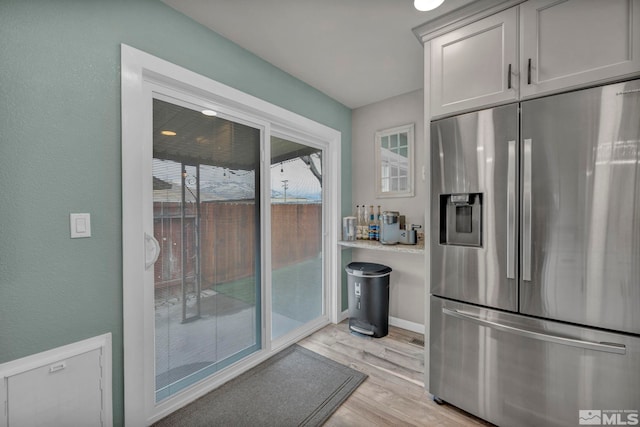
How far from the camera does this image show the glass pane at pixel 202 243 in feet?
5.49

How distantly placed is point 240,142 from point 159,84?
63 centimetres

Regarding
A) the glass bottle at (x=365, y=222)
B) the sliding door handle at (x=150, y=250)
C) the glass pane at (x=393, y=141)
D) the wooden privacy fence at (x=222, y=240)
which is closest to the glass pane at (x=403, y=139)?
the glass pane at (x=393, y=141)

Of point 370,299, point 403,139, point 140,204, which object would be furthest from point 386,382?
point 403,139

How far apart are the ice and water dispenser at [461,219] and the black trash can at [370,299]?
1063mm

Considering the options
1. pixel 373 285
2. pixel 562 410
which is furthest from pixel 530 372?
pixel 373 285

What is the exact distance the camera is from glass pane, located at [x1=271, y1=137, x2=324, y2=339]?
97.6 inches

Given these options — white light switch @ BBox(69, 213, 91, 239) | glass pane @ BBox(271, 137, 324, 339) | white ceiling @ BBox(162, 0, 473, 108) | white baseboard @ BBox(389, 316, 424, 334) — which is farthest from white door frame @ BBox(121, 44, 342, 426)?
white baseboard @ BBox(389, 316, 424, 334)

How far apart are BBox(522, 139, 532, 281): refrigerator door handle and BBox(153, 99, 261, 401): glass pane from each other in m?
1.83

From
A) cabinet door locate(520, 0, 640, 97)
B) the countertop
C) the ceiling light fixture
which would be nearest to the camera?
cabinet door locate(520, 0, 640, 97)

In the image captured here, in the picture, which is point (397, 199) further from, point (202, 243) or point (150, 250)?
point (150, 250)

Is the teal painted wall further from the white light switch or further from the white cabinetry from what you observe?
the white cabinetry

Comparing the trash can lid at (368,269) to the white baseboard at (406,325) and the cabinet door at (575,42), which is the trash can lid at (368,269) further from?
the cabinet door at (575,42)

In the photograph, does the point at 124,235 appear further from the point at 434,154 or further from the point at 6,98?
the point at 434,154

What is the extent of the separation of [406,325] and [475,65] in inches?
98.9
